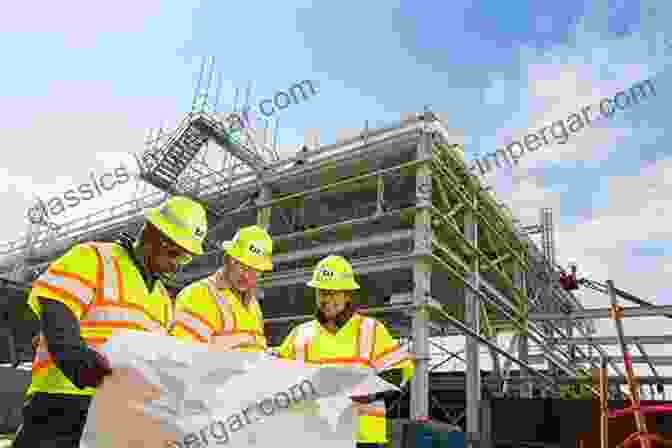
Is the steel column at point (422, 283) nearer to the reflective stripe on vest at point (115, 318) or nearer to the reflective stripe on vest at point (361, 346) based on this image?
the reflective stripe on vest at point (361, 346)

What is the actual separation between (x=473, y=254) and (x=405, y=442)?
186 inches

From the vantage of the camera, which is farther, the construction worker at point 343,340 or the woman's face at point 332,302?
the woman's face at point 332,302

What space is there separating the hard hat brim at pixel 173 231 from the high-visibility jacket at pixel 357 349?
4.05 feet

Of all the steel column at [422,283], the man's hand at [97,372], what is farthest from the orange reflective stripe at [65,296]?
the steel column at [422,283]

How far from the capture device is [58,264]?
1.82 m

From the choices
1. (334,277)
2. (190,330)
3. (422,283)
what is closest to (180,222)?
(190,330)

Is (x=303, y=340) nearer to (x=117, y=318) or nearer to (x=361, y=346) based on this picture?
(x=361, y=346)

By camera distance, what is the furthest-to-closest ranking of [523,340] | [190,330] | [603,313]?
[523,340], [603,313], [190,330]

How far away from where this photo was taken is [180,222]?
2143 millimetres

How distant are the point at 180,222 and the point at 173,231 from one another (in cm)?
5

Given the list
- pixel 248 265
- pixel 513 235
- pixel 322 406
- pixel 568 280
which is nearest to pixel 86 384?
pixel 322 406

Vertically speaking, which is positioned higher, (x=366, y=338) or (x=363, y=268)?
(x=363, y=268)

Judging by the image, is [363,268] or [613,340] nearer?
[363,268]

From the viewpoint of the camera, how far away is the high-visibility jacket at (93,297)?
180 centimetres
